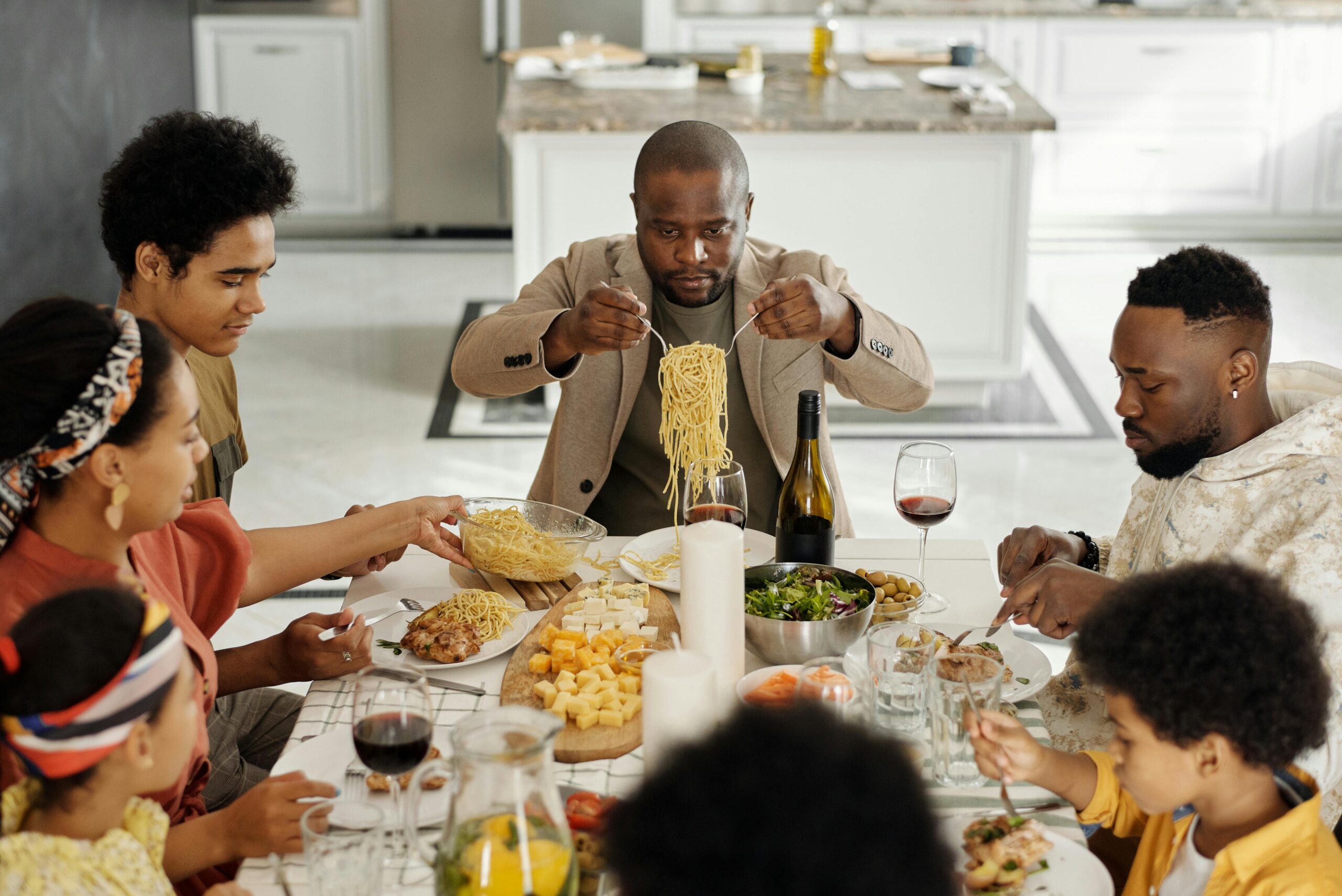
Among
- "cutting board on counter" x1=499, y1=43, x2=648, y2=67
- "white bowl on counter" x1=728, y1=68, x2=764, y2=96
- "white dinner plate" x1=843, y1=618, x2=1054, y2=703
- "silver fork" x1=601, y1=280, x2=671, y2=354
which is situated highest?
"cutting board on counter" x1=499, y1=43, x2=648, y2=67

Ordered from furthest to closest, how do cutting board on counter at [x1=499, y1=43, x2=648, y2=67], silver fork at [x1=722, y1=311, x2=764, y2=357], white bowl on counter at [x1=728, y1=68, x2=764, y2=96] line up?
cutting board on counter at [x1=499, y1=43, x2=648, y2=67] → white bowl on counter at [x1=728, y1=68, x2=764, y2=96] → silver fork at [x1=722, y1=311, x2=764, y2=357]

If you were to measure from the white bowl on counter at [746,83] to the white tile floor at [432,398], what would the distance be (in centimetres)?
149

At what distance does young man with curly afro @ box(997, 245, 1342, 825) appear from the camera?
74.9 inches

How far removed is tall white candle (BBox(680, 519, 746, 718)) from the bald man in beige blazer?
775 millimetres

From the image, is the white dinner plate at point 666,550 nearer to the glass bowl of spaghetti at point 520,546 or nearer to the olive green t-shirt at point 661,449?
the glass bowl of spaghetti at point 520,546

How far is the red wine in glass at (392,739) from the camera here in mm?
1477

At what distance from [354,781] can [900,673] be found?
70cm

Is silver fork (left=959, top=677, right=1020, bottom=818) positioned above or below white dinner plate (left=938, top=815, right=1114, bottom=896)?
above

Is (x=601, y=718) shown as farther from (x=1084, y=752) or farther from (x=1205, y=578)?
(x=1205, y=578)

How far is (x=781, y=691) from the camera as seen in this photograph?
1730 mm

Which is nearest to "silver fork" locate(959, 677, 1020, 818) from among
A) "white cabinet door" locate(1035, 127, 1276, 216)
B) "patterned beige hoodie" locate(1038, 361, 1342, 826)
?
"patterned beige hoodie" locate(1038, 361, 1342, 826)

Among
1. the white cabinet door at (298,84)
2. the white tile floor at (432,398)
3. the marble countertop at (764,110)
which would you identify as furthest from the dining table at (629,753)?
the white cabinet door at (298,84)

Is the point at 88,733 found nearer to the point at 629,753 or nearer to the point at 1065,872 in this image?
the point at 629,753

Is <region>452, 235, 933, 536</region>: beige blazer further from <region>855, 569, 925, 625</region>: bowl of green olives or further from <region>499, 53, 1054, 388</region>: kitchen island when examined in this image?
<region>499, 53, 1054, 388</region>: kitchen island
